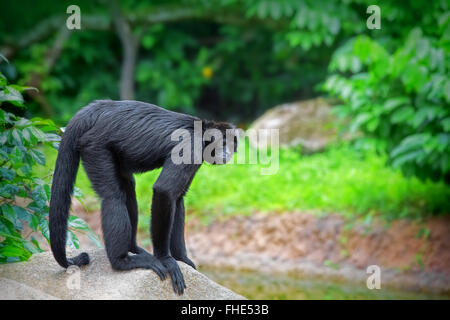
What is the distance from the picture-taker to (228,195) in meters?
8.74

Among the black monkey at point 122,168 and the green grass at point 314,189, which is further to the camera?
the green grass at point 314,189

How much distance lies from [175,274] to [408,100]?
407 centimetres

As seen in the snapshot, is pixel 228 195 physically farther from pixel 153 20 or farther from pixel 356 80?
pixel 153 20

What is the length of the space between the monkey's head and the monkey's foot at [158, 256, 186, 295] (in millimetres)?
712

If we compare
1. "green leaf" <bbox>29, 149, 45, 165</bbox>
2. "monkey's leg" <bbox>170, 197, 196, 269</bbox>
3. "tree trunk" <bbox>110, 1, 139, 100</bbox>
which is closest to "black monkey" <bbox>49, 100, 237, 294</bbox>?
"monkey's leg" <bbox>170, 197, 196, 269</bbox>

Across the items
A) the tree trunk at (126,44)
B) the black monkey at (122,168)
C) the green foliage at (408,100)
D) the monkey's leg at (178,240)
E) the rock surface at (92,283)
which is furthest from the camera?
the tree trunk at (126,44)

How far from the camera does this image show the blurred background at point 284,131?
19.9 feet

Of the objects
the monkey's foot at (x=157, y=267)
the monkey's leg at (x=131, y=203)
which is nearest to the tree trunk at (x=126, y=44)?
the monkey's leg at (x=131, y=203)

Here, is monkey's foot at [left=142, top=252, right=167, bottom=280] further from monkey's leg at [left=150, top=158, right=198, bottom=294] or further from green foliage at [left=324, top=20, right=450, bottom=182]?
green foliage at [left=324, top=20, right=450, bottom=182]

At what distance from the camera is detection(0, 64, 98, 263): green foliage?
12.8 feet

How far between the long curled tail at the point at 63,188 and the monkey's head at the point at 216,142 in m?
0.80

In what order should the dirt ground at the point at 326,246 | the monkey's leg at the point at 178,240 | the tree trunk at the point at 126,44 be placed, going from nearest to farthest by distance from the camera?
the monkey's leg at the point at 178,240, the dirt ground at the point at 326,246, the tree trunk at the point at 126,44

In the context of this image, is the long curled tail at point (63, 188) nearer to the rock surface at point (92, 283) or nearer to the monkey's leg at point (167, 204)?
the rock surface at point (92, 283)

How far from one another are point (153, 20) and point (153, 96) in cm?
227
